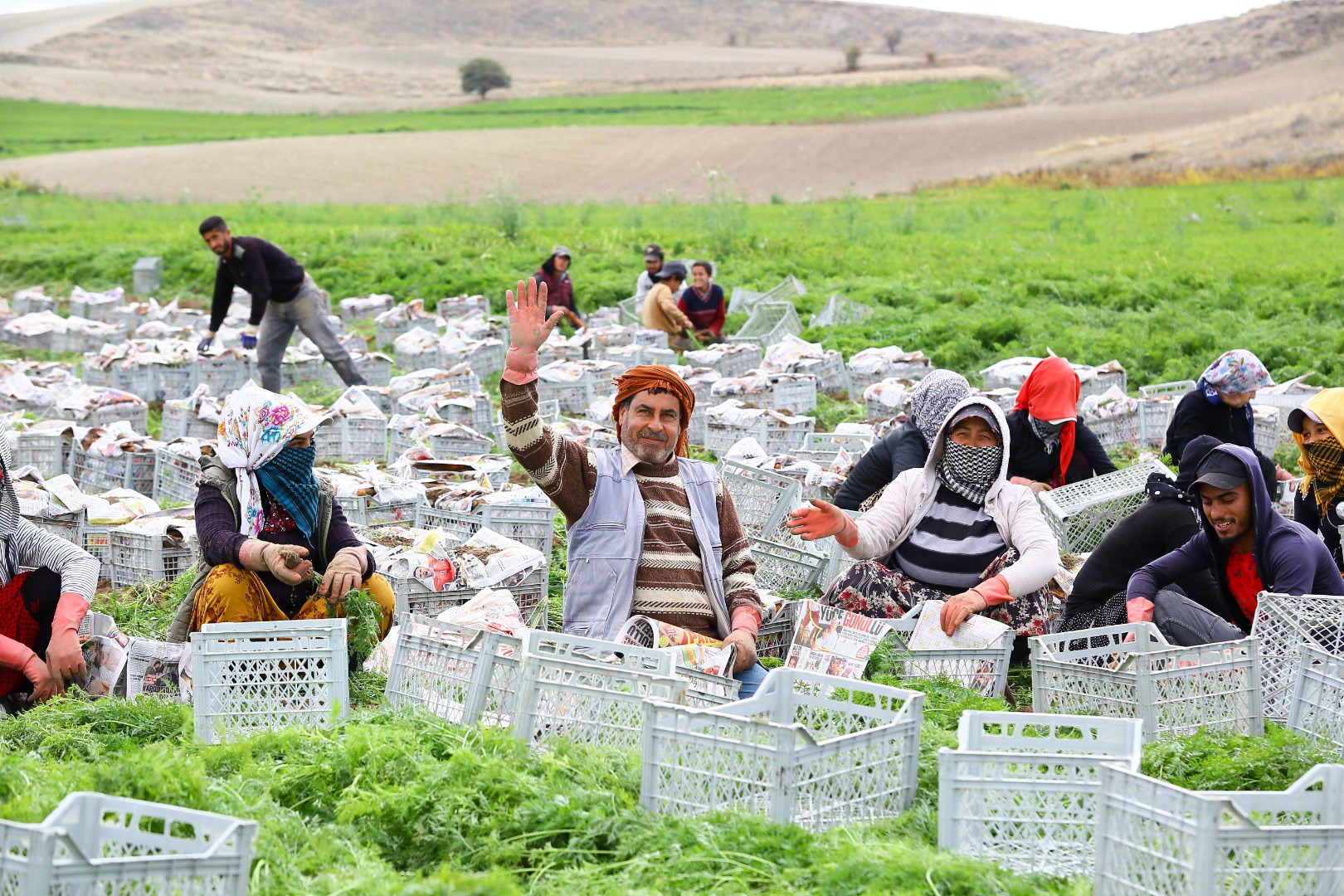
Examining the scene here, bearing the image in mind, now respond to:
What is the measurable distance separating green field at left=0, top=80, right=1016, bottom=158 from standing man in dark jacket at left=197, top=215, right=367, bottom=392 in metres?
39.0

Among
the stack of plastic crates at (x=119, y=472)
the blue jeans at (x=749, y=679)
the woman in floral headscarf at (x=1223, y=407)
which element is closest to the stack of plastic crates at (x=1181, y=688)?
the blue jeans at (x=749, y=679)

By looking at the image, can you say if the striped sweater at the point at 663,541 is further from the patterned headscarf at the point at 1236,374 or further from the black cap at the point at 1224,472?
the patterned headscarf at the point at 1236,374

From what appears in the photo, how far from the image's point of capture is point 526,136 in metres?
46.7

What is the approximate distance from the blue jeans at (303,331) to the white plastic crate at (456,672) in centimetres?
725

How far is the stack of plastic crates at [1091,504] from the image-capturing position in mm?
6559

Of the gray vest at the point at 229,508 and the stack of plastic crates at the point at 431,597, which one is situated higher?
the gray vest at the point at 229,508

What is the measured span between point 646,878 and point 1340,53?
61.0 metres

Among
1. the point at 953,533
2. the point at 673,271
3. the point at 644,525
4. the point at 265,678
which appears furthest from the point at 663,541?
the point at 673,271

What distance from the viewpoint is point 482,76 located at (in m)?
76.4

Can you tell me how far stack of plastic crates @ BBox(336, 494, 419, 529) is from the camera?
260 inches

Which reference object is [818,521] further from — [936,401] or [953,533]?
[936,401]

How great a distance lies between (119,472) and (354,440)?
5.37 ft

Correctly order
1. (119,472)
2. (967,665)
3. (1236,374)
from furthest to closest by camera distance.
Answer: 1. (119,472)
2. (1236,374)
3. (967,665)

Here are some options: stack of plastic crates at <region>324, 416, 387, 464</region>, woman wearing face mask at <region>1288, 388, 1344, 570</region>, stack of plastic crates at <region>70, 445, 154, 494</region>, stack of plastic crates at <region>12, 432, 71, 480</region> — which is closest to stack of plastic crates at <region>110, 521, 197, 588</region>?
stack of plastic crates at <region>70, 445, 154, 494</region>
